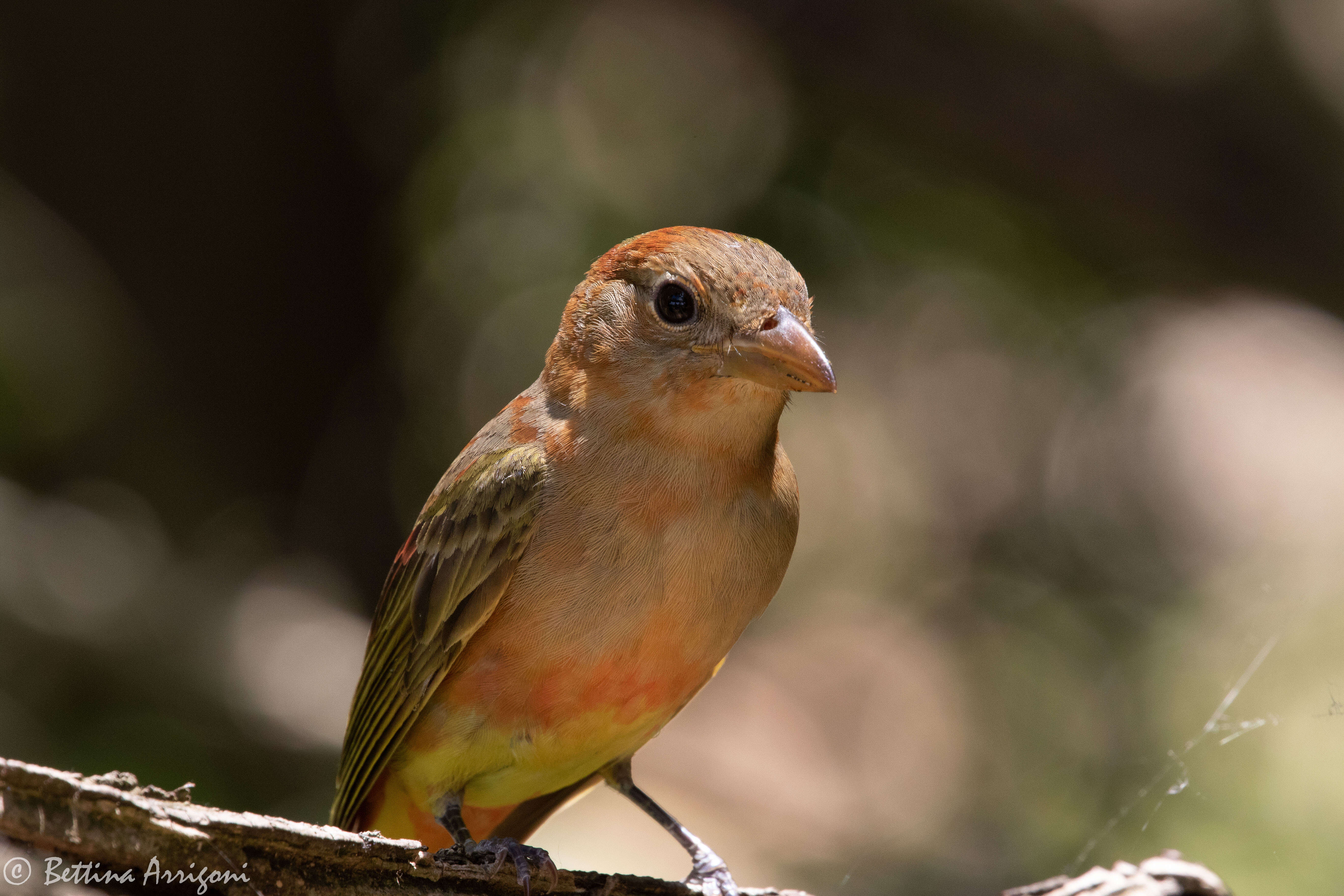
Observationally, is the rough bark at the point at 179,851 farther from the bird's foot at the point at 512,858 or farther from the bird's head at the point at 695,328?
the bird's head at the point at 695,328

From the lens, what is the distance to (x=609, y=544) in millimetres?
2764

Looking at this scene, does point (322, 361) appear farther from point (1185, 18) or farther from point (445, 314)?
point (1185, 18)

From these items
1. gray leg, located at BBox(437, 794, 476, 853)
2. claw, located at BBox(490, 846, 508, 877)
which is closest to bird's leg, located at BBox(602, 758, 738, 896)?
gray leg, located at BBox(437, 794, 476, 853)

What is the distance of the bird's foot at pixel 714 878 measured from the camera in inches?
117

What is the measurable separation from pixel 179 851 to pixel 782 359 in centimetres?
161

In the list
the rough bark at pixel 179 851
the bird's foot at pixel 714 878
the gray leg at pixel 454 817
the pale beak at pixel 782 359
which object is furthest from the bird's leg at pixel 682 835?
the pale beak at pixel 782 359

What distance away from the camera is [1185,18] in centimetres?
597

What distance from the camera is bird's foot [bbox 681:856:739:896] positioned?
117 inches

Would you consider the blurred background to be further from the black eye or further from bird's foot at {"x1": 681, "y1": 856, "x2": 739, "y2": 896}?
the black eye

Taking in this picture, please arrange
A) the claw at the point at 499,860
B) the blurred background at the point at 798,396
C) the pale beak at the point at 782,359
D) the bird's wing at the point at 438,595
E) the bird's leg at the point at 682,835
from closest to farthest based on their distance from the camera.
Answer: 1. the claw at the point at 499,860
2. the pale beak at the point at 782,359
3. the bird's wing at the point at 438,595
4. the bird's leg at the point at 682,835
5. the blurred background at the point at 798,396

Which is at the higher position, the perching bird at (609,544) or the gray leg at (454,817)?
the perching bird at (609,544)

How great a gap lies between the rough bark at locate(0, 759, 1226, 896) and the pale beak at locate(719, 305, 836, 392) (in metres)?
1.28

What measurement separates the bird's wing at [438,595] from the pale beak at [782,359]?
1.92 feet

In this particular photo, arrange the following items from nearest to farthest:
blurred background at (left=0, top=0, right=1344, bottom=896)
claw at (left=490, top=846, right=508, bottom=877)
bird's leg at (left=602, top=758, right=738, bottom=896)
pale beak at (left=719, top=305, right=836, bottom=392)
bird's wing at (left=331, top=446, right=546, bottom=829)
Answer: claw at (left=490, top=846, right=508, bottom=877)
pale beak at (left=719, top=305, right=836, bottom=392)
bird's wing at (left=331, top=446, right=546, bottom=829)
bird's leg at (left=602, top=758, right=738, bottom=896)
blurred background at (left=0, top=0, right=1344, bottom=896)
